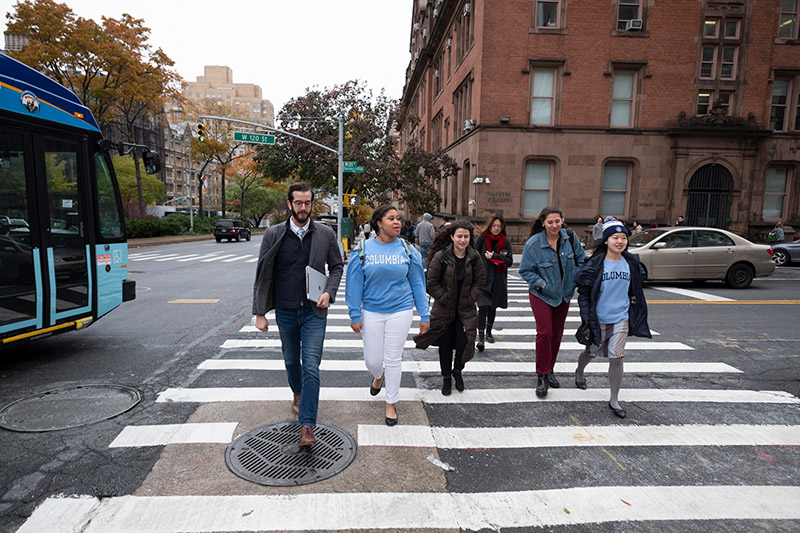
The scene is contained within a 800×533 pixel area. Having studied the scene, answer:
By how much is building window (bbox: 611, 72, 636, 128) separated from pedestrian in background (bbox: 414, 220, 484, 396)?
849 inches

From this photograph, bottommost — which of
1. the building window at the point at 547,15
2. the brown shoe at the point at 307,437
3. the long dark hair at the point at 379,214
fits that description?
the brown shoe at the point at 307,437

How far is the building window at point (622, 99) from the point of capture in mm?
22906

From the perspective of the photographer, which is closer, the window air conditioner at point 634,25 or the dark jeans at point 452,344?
the dark jeans at point 452,344

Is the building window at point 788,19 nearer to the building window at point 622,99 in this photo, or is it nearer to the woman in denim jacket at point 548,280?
the building window at point 622,99

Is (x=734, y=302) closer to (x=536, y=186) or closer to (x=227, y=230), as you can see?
(x=536, y=186)

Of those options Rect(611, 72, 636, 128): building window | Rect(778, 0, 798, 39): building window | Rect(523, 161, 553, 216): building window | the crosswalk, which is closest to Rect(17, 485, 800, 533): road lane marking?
the crosswalk

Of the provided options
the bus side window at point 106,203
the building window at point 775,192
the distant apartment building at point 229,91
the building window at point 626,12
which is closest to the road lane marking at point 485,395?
the bus side window at point 106,203

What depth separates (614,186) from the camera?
77.3ft

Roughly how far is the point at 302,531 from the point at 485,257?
485 cm

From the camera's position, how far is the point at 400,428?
14.2 feet

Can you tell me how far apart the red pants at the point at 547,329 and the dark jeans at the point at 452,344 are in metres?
0.80

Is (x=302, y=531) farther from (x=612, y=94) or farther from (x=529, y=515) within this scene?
(x=612, y=94)

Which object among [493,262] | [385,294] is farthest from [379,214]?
[493,262]

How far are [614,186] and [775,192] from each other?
8971 mm
